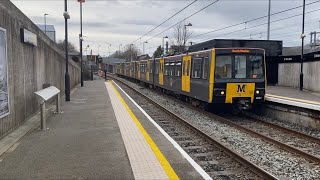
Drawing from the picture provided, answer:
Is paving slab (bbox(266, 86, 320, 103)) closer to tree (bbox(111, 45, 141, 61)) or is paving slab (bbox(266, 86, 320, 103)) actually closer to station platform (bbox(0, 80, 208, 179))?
station platform (bbox(0, 80, 208, 179))

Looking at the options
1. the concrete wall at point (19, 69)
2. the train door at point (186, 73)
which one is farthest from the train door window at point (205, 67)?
the concrete wall at point (19, 69)

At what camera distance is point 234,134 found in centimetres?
1116

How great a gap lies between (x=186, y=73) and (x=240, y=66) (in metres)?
4.09

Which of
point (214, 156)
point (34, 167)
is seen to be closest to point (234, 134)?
point (214, 156)

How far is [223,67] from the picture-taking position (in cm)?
1429

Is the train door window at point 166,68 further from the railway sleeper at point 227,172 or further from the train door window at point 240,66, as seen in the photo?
the railway sleeper at point 227,172

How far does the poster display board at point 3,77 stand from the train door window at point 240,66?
866 centimetres

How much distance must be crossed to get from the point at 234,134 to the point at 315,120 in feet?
11.0

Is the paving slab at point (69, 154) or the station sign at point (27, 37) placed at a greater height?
the station sign at point (27, 37)

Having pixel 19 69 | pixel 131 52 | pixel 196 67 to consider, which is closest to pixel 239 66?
pixel 196 67

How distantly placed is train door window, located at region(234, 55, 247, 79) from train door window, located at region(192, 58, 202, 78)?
5.92 ft

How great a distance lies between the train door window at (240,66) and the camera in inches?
567

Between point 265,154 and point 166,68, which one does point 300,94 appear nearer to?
point 166,68

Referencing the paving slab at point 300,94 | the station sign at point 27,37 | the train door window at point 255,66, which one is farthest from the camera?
the paving slab at point 300,94
